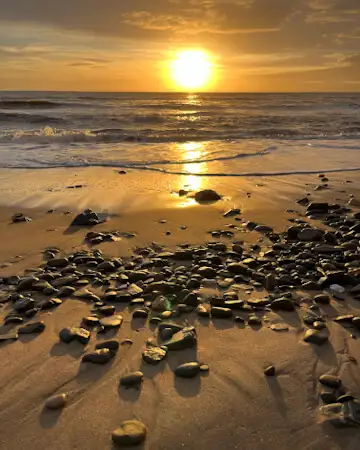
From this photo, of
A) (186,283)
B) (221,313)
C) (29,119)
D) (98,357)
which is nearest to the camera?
(98,357)

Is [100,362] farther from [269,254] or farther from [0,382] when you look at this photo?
[269,254]

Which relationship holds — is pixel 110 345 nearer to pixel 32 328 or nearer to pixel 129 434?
pixel 32 328

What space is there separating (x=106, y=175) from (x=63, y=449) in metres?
7.80

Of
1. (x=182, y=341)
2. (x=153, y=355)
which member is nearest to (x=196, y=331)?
(x=182, y=341)

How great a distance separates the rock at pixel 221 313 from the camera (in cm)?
344

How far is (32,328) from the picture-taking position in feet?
10.6

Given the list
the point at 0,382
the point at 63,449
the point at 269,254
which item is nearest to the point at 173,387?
the point at 63,449

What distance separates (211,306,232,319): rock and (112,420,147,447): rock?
1327 mm

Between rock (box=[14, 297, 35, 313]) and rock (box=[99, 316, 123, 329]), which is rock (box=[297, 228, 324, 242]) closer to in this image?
rock (box=[99, 316, 123, 329])

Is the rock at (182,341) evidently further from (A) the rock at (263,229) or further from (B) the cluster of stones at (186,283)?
(A) the rock at (263,229)

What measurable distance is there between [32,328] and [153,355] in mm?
996

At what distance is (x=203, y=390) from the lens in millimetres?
2564

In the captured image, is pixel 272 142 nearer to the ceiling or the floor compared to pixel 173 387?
nearer to the ceiling

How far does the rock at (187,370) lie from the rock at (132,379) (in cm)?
23
